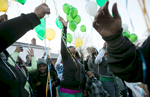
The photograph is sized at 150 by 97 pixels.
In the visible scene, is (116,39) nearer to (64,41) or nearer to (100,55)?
(64,41)

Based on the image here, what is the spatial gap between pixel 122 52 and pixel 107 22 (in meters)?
0.24

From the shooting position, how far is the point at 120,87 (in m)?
2.53

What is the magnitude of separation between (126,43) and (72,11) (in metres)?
2.12

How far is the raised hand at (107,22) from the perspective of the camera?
2.23 ft

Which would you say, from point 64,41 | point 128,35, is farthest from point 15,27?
point 128,35

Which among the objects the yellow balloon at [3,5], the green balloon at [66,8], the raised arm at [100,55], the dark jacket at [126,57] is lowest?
the raised arm at [100,55]

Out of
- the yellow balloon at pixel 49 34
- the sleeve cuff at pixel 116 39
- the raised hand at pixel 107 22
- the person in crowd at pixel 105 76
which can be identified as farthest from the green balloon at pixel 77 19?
the sleeve cuff at pixel 116 39

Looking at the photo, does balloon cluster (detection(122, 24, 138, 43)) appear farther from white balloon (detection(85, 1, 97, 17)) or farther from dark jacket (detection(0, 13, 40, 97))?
dark jacket (detection(0, 13, 40, 97))

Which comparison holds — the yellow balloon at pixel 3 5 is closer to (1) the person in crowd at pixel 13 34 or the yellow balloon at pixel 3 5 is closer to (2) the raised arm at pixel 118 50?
(1) the person in crowd at pixel 13 34

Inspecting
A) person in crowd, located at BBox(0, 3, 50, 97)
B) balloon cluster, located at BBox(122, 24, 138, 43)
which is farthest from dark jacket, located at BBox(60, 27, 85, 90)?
balloon cluster, located at BBox(122, 24, 138, 43)

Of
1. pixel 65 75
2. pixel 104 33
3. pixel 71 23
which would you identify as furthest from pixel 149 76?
pixel 71 23

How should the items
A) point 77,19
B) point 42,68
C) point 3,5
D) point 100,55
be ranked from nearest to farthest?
point 3,5 → point 42,68 → point 100,55 → point 77,19

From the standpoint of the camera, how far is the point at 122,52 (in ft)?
2.11

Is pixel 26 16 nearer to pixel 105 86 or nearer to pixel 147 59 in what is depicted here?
pixel 147 59
